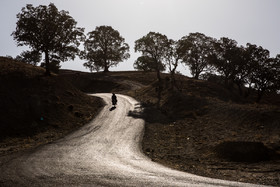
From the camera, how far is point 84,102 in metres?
33.0

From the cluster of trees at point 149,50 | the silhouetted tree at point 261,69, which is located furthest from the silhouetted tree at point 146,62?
the silhouetted tree at point 261,69

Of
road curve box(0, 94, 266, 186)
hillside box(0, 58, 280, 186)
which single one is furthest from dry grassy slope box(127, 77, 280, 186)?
road curve box(0, 94, 266, 186)

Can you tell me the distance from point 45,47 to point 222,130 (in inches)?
1162

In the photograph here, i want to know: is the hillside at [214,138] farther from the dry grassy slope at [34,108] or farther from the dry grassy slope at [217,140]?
the dry grassy slope at [34,108]

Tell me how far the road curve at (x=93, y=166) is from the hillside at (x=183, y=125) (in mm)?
1508

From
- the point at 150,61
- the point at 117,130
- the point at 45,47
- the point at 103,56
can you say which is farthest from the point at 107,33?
the point at 117,130

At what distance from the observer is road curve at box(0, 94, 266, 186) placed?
9875 mm

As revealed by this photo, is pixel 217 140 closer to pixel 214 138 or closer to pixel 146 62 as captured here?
pixel 214 138

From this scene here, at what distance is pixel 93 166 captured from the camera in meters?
12.3

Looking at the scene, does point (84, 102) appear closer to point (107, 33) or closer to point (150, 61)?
point (150, 61)

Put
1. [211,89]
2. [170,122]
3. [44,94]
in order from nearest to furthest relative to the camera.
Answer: [170,122]
[44,94]
[211,89]

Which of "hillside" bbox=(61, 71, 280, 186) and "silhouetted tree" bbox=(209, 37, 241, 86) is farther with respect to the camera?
"silhouetted tree" bbox=(209, 37, 241, 86)

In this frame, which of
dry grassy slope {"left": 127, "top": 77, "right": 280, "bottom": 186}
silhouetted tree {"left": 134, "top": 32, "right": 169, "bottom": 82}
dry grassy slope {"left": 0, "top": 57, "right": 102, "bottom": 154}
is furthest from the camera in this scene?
silhouetted tree {"left": 134, "top": 32, "right": 169, "bottom": 82}

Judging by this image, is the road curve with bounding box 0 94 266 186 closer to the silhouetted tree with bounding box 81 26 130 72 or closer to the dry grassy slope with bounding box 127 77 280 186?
the dry grassy slope with bounding box 127 77 280 186
